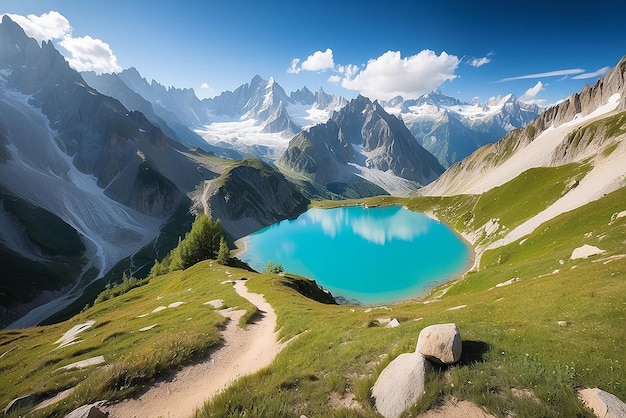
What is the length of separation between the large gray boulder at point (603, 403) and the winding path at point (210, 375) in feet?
46.6

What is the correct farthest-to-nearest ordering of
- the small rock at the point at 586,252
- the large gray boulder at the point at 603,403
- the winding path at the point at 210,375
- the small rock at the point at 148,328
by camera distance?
the small rock at the point at 586,252 → the small rock at the point at 148,328 → the winding path at the point at 210,375 → the large gray boulder at the point at 603,403

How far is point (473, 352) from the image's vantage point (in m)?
13.5

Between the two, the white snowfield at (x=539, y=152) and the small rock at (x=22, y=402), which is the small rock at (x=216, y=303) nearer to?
the small rock at (x=22, y=402)

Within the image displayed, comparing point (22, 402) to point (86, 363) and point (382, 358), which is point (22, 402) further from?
point (382, 358)

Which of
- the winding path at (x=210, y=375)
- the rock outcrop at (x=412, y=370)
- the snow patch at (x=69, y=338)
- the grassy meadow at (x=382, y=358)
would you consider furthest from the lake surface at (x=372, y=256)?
the rock outcrop at (x=412, y=370)

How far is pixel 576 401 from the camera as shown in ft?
32.1

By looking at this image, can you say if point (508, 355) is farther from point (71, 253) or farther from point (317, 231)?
point (71, 253)

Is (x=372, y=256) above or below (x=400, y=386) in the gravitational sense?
above

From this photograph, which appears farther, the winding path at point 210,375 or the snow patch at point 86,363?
the snow patch at point 86,363

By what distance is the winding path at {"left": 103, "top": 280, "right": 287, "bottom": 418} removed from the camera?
44.2 feet

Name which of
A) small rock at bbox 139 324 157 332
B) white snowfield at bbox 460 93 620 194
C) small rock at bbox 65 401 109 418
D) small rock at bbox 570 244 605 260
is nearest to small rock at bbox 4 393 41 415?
small rock at bbox 65 401 109 418

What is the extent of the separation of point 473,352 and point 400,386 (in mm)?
4436

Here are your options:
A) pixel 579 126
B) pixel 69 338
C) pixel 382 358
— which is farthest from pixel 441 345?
pixel 579 126

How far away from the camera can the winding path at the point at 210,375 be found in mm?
13484
